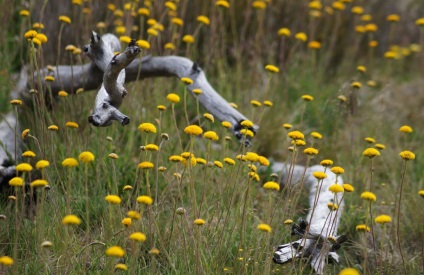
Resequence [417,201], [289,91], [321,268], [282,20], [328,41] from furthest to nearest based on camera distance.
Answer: [328,41] → [282,20] → [289,91] → [417,201] → [321,268]

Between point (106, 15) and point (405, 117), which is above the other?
point (106, 15)

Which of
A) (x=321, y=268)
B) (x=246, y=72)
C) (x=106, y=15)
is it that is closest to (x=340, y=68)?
(x=246, y=72)

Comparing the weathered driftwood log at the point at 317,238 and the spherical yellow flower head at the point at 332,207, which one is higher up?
the spherical yellow flower head at the point at 332,207

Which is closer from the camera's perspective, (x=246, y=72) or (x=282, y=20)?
(x=246, y=72)

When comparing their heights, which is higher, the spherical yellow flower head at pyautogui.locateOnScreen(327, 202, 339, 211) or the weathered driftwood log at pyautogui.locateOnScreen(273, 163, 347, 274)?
the spherical yellow flower head at pyautogui.locateOnScreen(327, 202, 339, 211)

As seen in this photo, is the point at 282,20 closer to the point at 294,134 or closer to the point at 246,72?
the point at 246,72

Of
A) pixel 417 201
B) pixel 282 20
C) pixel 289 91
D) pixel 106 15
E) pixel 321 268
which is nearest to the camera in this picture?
pixel 321 268

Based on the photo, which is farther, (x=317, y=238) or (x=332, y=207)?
(x=317, y=238)

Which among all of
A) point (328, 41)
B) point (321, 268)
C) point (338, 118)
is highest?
point (328, 41)

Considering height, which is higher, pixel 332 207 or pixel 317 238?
pixel 332 207

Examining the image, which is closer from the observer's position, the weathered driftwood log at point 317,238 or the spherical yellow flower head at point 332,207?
the spherical yellow flower head at point 332,207

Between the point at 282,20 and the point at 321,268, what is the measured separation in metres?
3.69

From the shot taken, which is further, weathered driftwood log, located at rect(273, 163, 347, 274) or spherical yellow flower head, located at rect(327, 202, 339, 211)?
weathered driftwood log, located at rect(273, 163, 347, 274)

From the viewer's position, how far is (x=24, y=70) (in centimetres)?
441
